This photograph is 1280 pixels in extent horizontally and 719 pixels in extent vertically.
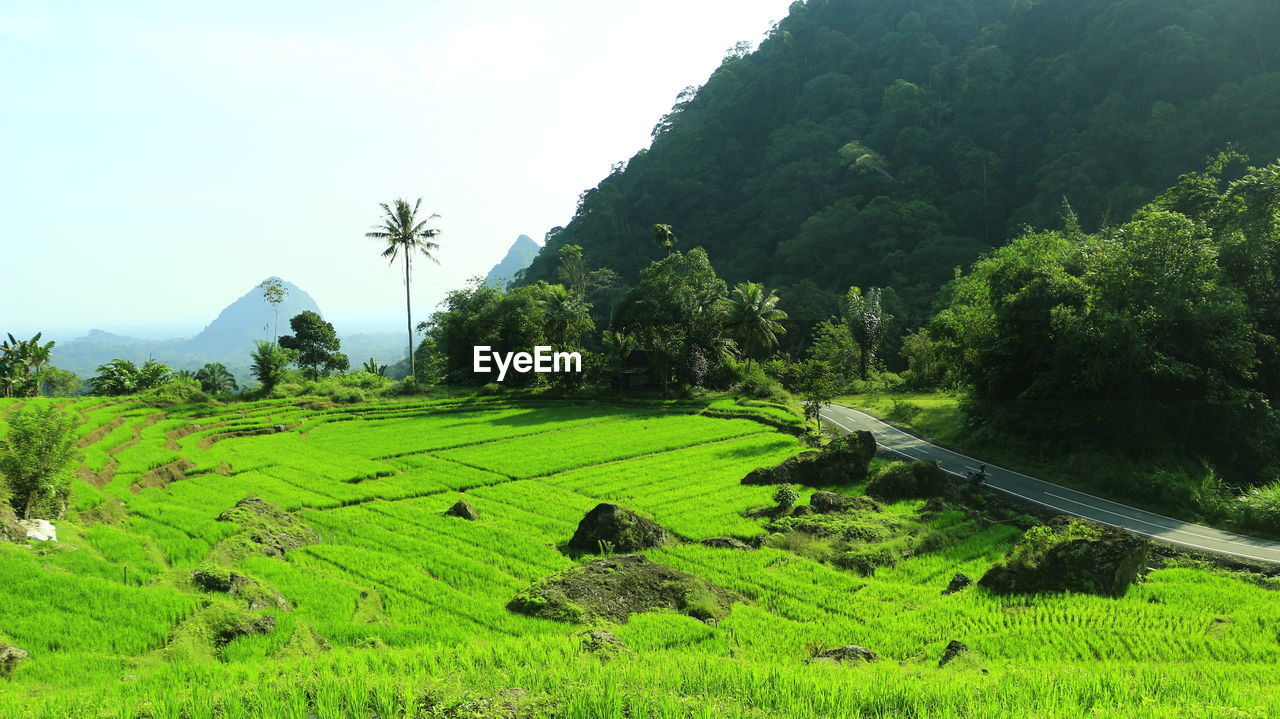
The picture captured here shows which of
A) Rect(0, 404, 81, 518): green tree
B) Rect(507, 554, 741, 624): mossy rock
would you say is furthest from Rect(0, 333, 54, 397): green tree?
Rect(507, 554, 741, 624): mossy rock

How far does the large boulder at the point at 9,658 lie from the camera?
28.7ft

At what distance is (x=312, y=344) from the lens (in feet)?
226

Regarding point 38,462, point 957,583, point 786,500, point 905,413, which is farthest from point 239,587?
point 905,413

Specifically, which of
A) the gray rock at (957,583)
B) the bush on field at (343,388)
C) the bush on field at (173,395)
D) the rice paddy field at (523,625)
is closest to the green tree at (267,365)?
the bush on field at (343,388)

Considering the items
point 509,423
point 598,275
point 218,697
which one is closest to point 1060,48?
point 598,275

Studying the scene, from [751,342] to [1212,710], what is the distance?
150 feet

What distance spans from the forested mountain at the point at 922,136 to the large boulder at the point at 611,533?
60085 mm

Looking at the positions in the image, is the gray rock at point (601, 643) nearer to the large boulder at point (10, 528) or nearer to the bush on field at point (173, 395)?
the large boulder at point (10, 528)

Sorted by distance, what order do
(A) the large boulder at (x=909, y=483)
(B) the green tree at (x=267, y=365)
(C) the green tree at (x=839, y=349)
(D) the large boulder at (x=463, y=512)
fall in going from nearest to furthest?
(D) the large boulder at (x=463, y=512)
(A) the large boulder at (x=909, y=483)
(B) the green tree at (x=267, y=365)
(C) the green tree at (x=839, y=349)

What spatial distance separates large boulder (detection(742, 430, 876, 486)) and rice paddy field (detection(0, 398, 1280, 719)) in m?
1.18

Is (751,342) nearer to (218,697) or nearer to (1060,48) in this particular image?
(218,697)

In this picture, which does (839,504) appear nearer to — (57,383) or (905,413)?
(905,413)

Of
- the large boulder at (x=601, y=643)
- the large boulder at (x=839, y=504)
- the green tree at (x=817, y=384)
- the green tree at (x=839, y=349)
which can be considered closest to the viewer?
the large boulder at (x=601, y=643)

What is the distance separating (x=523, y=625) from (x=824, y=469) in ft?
51.9
